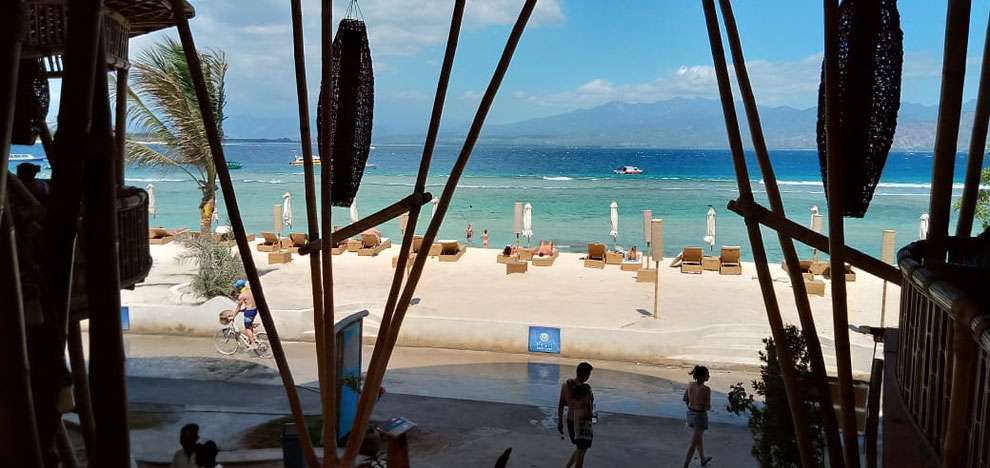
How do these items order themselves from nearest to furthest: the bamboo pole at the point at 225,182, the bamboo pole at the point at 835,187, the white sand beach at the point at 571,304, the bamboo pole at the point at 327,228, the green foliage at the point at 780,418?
the bamboo pole at the point at 835,187, the bamboo pole at the point at 225,182, the bamboo pole at the point at 327,228, the green foliage at the point at 780,418, the white sand beach at the point at 571,304

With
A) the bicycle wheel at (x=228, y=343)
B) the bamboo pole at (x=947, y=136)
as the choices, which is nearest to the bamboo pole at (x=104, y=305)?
the bamboo pole at (x=947, y=136)

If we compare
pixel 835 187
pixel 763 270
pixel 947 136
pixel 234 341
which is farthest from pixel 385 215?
pixel 234 341

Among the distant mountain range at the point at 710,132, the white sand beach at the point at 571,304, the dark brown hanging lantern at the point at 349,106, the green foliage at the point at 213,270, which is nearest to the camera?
the dark brown hanging lantern at the point at 349,106

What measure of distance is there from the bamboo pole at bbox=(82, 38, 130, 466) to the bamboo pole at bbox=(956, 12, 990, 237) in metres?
3.04

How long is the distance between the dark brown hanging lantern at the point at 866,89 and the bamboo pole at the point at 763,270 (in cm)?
36

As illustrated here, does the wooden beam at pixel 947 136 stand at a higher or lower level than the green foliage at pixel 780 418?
higher

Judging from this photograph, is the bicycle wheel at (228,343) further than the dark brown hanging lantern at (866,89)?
Yes

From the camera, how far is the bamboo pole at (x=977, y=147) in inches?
122

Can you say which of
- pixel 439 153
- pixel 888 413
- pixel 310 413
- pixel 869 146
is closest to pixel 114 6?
pixel 869 146

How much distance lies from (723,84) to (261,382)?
294 inches

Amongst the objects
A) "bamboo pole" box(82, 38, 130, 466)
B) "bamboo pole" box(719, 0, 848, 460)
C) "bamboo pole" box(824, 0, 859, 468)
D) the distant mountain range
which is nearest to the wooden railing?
"bamboo pole" box(824, 0, 859, 468)

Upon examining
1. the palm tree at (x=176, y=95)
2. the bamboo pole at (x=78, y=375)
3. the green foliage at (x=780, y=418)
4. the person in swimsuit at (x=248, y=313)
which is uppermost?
the palm tree at (x=176, y=95)

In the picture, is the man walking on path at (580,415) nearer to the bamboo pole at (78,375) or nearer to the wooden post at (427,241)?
the wooden post at (427,241)

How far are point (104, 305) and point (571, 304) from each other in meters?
12.9
